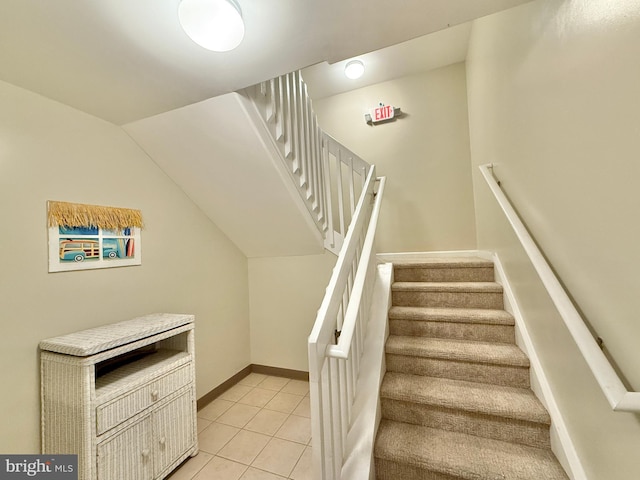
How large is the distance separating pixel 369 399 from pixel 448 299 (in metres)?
0.99

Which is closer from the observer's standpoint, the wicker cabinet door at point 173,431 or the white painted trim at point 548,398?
the white painted trim at point 548,398

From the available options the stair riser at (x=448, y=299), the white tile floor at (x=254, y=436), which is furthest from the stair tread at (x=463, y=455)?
the stair riser at (x=448, y=299)

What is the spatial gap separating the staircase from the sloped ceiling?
5.39 feet

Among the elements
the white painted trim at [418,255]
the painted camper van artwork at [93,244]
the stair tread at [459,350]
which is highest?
the painted camper van artwork at [93,244]

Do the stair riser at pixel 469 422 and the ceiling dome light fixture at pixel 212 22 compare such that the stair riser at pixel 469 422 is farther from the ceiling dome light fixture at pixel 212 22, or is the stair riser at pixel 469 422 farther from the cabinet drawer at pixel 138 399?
the ceiling dome light fixture at pixel 212 22

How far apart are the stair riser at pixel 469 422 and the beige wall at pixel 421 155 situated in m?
2.03

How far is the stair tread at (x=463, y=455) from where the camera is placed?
3.71 feet

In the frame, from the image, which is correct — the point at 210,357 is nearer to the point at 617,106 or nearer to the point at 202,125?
the point at 202,125

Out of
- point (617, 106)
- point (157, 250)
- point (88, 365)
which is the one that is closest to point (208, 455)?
point (88, 365)

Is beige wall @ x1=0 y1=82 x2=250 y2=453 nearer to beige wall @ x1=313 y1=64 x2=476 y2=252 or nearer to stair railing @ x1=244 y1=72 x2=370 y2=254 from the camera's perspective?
stair railing @ x1=244 y1=72 x2=370 y2=254

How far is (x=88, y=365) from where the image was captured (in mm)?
1269

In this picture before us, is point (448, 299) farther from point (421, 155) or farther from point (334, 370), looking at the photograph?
point (421, 155)

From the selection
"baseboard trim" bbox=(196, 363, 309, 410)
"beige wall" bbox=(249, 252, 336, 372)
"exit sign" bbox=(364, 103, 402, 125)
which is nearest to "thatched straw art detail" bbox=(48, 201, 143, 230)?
"beige wall" bbox=(249, 252, 336, 372)

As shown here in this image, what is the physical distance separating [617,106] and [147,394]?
2.37 m
